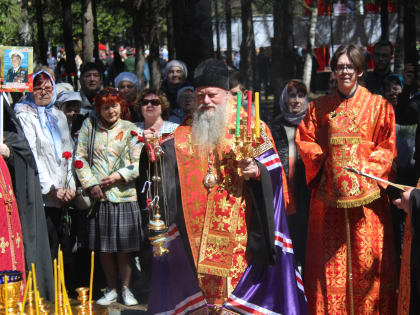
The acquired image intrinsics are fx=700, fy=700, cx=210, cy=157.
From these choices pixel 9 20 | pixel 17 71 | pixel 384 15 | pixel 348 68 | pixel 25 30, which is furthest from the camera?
pixel 384 15

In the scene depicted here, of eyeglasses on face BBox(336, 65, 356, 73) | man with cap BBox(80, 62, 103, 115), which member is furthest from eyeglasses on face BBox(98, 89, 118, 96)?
eyeglasses on face BBox(336, 65, 356, 73)

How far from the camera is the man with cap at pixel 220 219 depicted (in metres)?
4.68

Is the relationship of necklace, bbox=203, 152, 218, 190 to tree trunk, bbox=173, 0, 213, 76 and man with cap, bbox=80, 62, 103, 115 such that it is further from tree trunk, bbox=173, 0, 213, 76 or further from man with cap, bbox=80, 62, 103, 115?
tree trunk, bbox=173, 0, 213, 76

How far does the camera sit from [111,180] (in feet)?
20.6

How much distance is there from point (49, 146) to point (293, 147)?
2199 millimetres

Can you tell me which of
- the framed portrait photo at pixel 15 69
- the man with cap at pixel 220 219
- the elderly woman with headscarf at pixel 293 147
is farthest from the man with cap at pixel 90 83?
the man with cap at pixel 220 219

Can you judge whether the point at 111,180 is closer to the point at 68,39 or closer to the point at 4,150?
the point at 4,150

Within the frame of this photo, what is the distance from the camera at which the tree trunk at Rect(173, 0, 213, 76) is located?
30.3ft

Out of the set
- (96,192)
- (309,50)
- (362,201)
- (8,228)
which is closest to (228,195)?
(362,201)

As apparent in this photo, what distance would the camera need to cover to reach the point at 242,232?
4773mm

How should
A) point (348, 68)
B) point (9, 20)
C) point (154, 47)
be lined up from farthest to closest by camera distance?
point (154, 47)
point (9, 20)
point (348, 68)

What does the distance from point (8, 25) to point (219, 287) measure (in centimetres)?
A: 571

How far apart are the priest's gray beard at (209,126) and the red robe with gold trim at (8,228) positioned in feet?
4.79

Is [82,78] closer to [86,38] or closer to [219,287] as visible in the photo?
[219,287]
